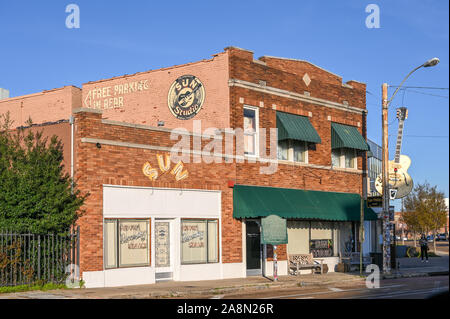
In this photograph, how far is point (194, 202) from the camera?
76.2ft

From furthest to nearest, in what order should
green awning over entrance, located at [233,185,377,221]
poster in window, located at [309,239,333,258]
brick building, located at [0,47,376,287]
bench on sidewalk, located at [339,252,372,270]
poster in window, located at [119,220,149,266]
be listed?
bench on sidewalk, located at [339,252,372,270]
poster in window, located at [309,239,333,258]
green awning over entrance, located at [233,185,377,221]
poster in window, located at [119,220,149,266]
brick building, located at [0,47,376,287]

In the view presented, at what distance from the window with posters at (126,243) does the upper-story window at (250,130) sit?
633 cm

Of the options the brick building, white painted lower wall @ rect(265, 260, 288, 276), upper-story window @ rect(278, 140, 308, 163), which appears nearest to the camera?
the brick building

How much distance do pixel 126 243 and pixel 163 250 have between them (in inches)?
72.6

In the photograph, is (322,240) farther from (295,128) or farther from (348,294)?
(348,294)

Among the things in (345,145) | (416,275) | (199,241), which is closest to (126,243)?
(199,241)

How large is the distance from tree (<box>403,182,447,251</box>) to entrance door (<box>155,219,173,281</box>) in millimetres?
40057

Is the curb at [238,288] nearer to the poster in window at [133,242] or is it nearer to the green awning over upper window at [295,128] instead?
the poster in window at [133,242]

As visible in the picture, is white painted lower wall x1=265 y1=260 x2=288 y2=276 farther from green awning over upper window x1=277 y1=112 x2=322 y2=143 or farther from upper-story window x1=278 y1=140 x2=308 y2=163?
green awning over upper window x1=277 y1=112 x2=322 y2=143

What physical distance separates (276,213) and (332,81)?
9.01m

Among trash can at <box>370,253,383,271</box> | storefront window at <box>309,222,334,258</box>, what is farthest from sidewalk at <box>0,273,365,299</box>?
trash can at <box>370,253,383,271</box>

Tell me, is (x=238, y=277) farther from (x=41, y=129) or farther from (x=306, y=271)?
(x=41, y=129)

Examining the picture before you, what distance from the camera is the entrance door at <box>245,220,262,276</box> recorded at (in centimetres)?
2533

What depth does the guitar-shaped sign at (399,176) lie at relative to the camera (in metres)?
29.7
